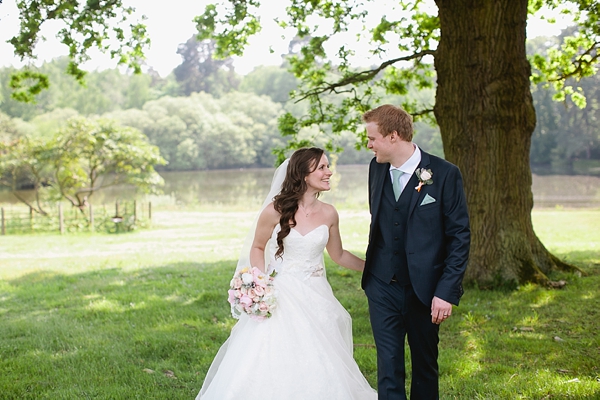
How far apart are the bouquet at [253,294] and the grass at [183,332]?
1.25m

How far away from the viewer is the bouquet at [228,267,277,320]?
4344mm

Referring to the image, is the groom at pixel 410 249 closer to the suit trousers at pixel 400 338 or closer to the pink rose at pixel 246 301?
the suit trousers at pixel 400 338

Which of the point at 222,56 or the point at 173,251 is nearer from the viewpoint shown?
the point at 222,56

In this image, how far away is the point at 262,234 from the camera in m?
4.66

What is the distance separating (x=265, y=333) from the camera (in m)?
4.47

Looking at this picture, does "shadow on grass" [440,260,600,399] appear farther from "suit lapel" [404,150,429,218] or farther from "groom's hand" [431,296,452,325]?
"suit lapel" [404,150,429,218]

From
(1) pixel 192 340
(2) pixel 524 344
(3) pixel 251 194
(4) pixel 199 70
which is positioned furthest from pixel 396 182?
(4) pixel 199 70

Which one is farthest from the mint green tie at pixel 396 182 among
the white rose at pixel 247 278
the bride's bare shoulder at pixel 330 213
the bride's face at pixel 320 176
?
the white rose at pixel 247 278

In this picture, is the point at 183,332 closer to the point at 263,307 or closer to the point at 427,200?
the point at 263,307

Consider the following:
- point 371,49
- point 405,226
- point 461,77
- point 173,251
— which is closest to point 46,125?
point 173,251

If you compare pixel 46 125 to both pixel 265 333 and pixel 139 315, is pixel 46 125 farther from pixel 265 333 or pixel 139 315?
pixel 265 333

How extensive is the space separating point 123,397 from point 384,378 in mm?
2425

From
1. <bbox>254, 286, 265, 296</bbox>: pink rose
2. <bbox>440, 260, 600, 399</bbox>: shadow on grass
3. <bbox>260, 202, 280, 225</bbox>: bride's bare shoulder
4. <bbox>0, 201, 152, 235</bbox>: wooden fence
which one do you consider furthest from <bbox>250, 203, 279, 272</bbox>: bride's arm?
<bbox>0, 201, 152, 235</bbox>: wooden fence

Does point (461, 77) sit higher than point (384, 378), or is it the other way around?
point (461, 77)
